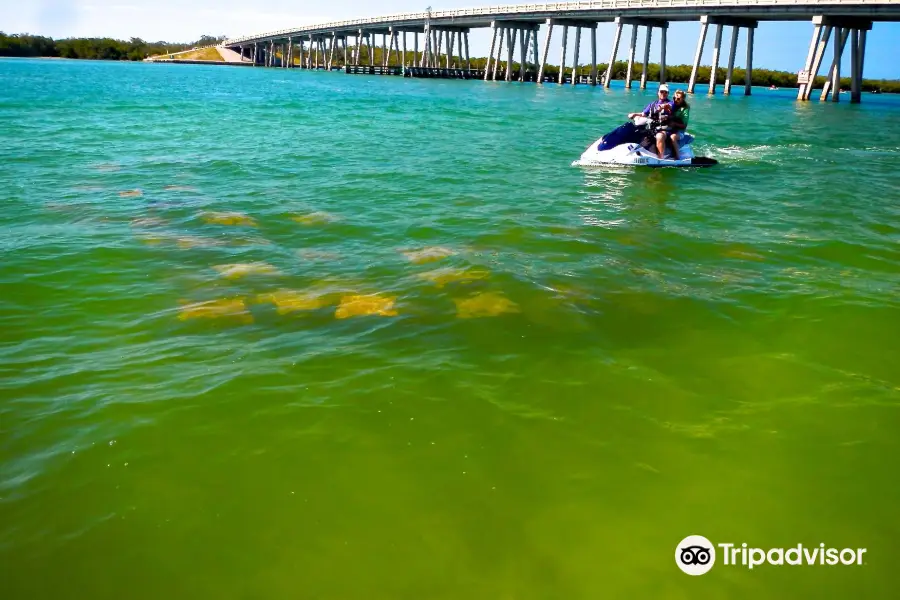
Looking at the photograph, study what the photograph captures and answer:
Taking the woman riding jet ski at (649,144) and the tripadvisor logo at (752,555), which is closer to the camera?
the tripadvisor logo at (752,555)

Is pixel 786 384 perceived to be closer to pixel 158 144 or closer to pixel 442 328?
pixel 442 328

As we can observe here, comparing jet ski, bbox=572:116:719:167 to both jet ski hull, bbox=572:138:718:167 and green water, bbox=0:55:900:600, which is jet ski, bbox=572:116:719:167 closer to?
jet ski hull, bbox=572:138:718:167

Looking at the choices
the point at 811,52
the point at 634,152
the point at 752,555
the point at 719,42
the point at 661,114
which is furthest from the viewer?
the point at 719,42

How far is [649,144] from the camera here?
20172 millimetres

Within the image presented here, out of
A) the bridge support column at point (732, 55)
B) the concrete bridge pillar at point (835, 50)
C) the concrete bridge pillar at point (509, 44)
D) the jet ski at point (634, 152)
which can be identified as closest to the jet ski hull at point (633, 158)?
Answer: the jet ski at point (634, 152)

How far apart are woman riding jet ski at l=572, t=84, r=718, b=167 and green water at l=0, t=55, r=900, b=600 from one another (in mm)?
5983

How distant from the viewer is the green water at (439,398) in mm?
4164

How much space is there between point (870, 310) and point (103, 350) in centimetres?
918

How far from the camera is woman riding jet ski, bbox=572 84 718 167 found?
64.1 feet

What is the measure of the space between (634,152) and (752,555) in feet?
55.7

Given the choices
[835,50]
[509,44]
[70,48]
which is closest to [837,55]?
[835,50]

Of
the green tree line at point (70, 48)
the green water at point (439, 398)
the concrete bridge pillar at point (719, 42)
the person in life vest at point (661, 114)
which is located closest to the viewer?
the green water at point (439, 398)

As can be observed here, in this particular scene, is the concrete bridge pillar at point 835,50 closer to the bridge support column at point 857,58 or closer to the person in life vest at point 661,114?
the bridge support column at point 857,58

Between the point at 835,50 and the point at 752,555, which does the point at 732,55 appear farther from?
the point at 752,555
